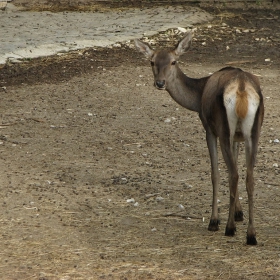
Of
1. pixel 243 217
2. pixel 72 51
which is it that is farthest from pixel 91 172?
pixel 72 51

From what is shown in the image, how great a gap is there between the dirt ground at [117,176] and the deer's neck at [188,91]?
0.84 meters

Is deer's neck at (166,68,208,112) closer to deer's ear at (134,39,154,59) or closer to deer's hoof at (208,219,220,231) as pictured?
deer's ear at (134,39,154,59)

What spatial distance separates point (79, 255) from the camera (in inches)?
233

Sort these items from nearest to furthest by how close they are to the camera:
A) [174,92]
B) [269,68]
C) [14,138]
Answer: [174,92]
[14,138]
[269,68]

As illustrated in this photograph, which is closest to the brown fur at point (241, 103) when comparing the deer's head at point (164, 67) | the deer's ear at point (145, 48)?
the deer's head at point (164, 67)

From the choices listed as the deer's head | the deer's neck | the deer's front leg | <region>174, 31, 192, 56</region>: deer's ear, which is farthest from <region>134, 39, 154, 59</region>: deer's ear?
the deer's front leg

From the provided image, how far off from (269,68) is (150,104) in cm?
264

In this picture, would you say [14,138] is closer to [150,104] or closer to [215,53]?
[150,104]

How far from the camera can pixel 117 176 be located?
7.87 m

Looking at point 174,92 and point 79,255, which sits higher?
point 174,92

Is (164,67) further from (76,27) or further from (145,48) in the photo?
(76,27)

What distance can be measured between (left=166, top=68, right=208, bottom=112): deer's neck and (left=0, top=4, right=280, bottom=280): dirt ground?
33.0 inches

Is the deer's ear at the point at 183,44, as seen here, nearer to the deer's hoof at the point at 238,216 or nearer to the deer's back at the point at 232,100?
the deer's back at the point at 232,100

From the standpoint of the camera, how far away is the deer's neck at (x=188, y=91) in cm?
719
